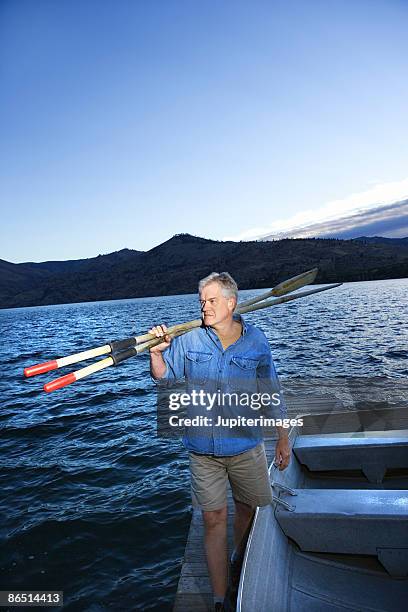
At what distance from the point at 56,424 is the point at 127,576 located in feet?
25.8

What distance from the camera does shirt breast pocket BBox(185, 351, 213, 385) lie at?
330 centimetres

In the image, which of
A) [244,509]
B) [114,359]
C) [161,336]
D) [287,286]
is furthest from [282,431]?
[287,286]

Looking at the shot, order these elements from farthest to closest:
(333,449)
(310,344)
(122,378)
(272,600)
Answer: (310,344) < (122,378) < (333,449) < (272,600)

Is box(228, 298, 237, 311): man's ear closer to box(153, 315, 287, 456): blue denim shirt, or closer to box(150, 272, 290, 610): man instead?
box(150, 272, 290, 610): man

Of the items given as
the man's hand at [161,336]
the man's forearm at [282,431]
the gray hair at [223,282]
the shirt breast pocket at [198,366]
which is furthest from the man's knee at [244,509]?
the gray hair at [223,282]

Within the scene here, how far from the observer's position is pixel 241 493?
348cm

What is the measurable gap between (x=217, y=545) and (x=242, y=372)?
1470 mm

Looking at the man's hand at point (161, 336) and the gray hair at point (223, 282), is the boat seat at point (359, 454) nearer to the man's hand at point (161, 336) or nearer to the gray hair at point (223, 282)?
the man's hand at point (161, 336)

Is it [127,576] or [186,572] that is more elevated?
[186,572]

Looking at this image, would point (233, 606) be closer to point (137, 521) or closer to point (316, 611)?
point (316, 611)

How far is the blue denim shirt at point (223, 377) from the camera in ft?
→ 10.4

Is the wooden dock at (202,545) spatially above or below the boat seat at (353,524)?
below

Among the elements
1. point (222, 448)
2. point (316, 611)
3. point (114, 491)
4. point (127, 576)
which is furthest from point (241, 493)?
point (114, 491)

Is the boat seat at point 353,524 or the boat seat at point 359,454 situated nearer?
the boat seat at point 353,524
